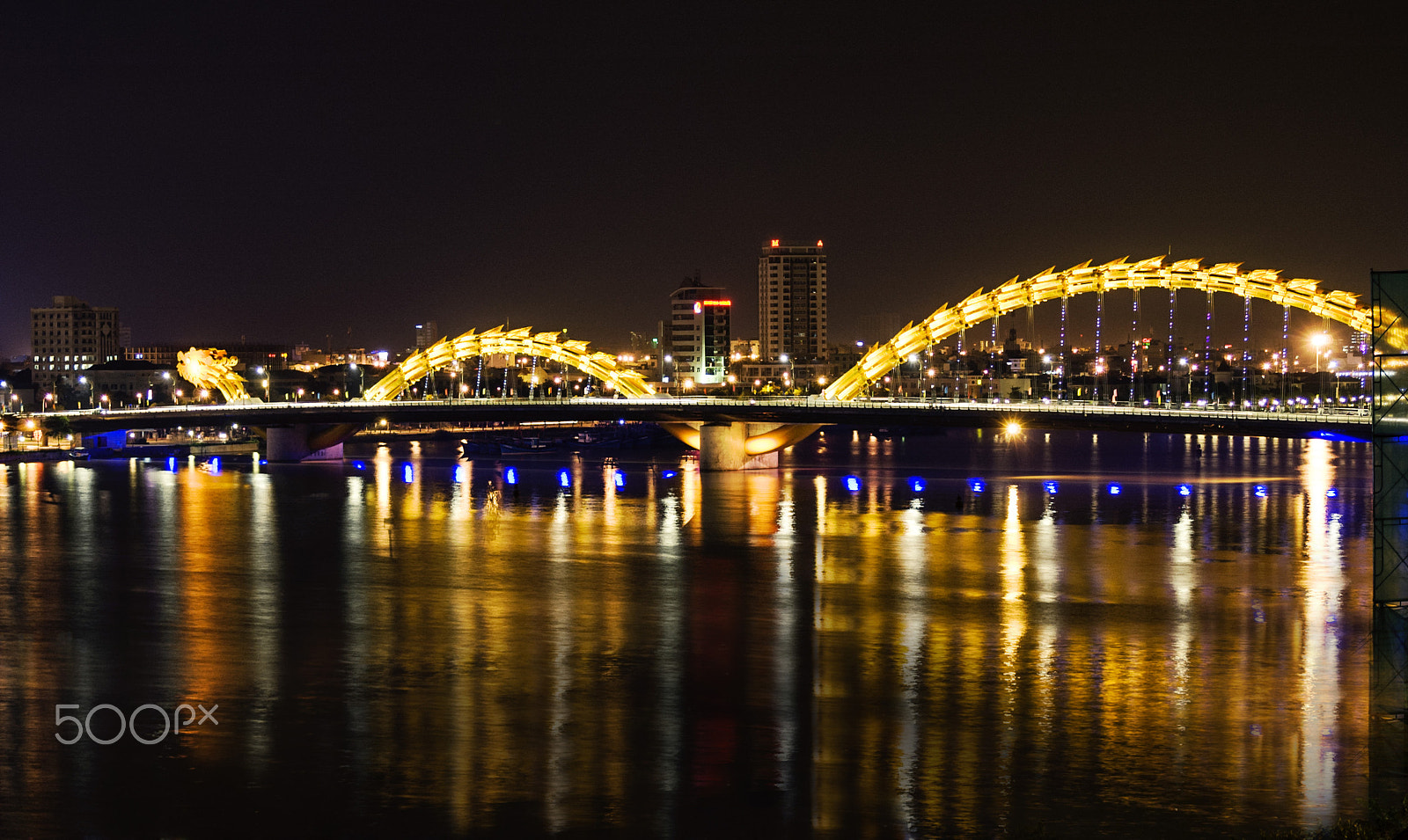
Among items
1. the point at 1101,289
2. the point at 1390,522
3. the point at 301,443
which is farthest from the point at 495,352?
the point at 1390,522

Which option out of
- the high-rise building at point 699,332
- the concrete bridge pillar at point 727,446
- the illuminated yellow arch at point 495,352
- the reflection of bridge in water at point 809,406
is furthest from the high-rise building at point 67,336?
the concrete bridge pillar at point 727,446

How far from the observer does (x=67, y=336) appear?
17025cm

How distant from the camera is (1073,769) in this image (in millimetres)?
16688

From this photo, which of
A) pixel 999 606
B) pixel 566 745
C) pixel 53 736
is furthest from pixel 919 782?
pixel 999 606

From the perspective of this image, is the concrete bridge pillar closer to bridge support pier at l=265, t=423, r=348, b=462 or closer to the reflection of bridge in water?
the reflection of bridge in water

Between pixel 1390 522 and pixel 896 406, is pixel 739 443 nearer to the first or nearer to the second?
pixel 896 406

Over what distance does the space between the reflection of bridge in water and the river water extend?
7709 millimetres

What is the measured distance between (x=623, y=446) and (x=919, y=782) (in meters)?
83.3

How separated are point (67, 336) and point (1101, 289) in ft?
477

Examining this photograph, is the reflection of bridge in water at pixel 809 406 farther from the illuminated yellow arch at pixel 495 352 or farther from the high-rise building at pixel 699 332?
the high-rise building at pixel 699 332

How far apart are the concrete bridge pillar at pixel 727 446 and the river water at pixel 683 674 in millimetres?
→ 22343

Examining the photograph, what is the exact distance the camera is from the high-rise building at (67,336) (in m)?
169

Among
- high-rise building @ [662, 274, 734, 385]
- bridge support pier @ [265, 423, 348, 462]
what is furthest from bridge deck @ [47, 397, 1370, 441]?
high-rise building @ [662, 274, 734, 385]

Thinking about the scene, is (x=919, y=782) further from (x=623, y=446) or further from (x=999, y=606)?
(x=623, y=446)
